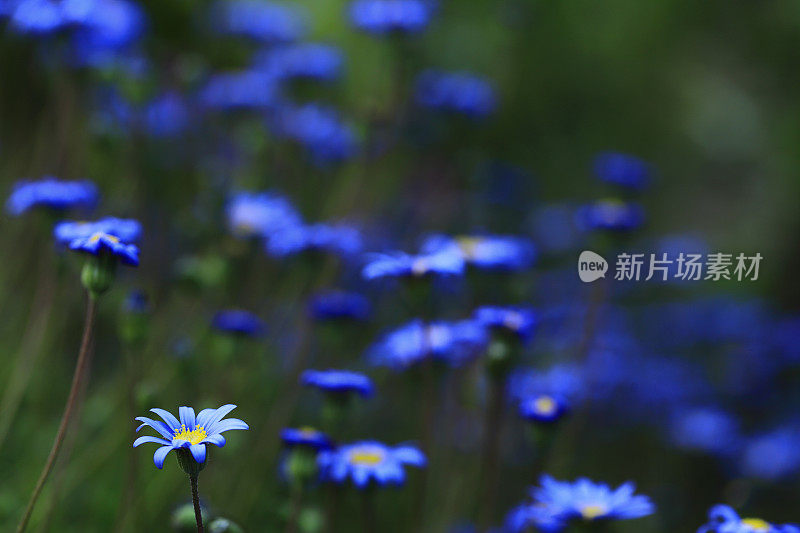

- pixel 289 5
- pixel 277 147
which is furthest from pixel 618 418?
pixel 289 5

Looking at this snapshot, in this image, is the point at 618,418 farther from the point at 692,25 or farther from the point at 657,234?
the point at 692,25

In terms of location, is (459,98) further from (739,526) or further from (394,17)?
(739,526)

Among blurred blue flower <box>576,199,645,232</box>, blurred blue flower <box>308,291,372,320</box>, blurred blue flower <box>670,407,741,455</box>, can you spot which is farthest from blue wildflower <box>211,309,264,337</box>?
blurred blue flower <box>670,407,741,455</box>

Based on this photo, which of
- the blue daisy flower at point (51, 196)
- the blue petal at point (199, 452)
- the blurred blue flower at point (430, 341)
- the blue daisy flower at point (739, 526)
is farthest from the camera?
the blurred blue flower at point (430, 341)

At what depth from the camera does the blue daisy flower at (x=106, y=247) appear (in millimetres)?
1049

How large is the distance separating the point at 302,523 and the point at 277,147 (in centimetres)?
121

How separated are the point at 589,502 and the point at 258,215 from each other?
1.00 metres

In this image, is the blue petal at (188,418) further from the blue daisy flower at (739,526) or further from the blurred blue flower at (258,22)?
the blurred blue flower at (258,22)

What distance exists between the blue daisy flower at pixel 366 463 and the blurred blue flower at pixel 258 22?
4.63 feet

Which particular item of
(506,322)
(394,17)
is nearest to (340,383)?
(506,322)

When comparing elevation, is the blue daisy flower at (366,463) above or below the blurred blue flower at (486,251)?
below

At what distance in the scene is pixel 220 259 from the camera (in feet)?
5.61

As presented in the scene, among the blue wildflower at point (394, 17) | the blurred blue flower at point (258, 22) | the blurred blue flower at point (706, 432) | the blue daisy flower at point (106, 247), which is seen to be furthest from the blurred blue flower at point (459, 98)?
the blue daisy flower at point (106, 247)

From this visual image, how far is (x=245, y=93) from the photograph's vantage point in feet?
6.94
